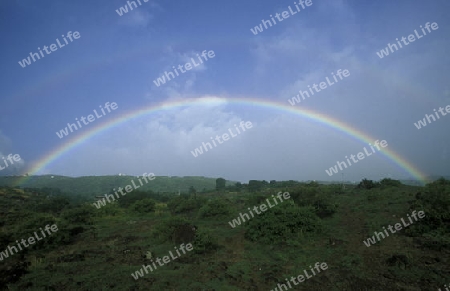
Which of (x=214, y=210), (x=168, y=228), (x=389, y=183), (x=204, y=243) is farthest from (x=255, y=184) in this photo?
(x=204, y=243)

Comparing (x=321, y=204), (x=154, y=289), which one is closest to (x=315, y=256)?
(x=154, y=289)

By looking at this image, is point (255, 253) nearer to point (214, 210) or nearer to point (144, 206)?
point (214, 210)

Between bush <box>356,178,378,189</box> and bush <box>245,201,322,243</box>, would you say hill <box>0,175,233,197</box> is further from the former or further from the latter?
bush <box>245,201,322,243</box>

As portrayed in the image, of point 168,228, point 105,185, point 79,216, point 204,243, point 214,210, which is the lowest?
point 204,243

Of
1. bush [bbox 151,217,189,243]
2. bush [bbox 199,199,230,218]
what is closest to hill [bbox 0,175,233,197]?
bush [bbox 199,199,230,218]

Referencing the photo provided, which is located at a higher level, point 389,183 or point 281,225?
point 281,225

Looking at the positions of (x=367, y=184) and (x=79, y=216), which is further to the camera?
(x=367, y=184)

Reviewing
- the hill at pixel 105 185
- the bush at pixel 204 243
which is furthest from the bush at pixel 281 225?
the hill at pixel 105 185

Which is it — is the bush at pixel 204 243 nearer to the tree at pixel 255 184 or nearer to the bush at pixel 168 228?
the bush at pixel 168 228

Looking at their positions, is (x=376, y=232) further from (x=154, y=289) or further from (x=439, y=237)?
Result: (x=154, y=289)

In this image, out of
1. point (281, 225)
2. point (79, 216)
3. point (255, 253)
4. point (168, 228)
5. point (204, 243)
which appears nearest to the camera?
point (255, 253)

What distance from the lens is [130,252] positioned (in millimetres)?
13938

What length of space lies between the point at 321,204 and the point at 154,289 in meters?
15.9

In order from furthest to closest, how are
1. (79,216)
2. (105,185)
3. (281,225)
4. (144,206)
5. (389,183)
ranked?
(105,185) → (389,183) → (144,206) → (79,216) → (281,225)
